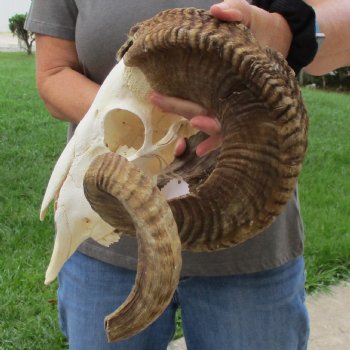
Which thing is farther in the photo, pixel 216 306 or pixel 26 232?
pixel 26 232

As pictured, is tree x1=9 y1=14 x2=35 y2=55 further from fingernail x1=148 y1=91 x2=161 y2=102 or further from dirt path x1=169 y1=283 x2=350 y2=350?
fingernail x1=148 y1=91 x2=161 y2=102

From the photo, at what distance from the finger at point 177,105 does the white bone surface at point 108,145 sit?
3 cm

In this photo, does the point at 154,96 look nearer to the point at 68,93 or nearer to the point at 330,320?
the point at 68,93

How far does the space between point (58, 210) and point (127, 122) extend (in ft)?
0.78

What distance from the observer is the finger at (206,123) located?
1356 mm

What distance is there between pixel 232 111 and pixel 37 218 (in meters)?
4.01

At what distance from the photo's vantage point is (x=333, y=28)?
5.57 feet

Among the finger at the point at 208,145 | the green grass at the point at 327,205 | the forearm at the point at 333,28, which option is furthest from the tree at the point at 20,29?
the finger at the point at 208,145

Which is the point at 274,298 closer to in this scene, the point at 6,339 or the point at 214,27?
the point at 214,27

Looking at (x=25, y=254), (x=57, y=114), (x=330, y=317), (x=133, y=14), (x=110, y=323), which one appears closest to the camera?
(x=110, y=323)

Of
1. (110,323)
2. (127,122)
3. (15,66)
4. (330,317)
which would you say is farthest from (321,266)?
(15,66)

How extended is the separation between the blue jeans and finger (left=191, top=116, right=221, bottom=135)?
0.73 m

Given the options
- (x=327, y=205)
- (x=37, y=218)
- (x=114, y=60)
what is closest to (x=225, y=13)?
(x=114, y=60)

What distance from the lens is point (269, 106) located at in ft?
3.86
